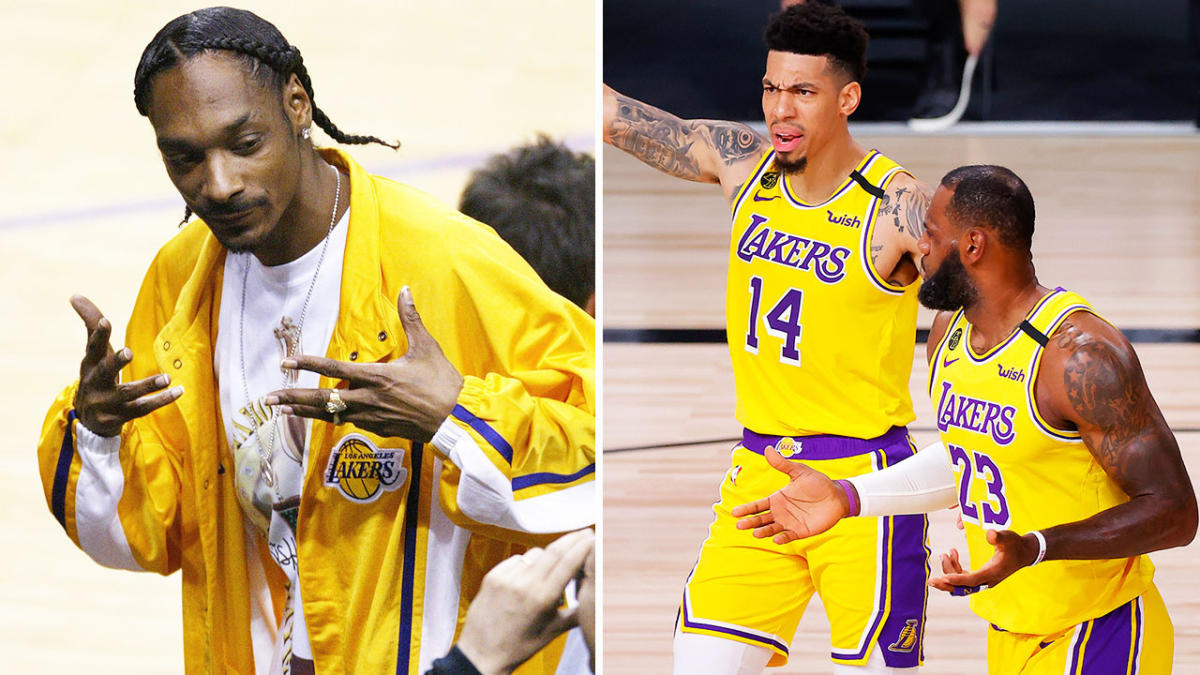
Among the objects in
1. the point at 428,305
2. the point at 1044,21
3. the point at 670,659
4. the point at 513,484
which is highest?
the point at 1044,21

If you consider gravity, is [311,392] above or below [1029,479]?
above

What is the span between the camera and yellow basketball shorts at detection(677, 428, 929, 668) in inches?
131

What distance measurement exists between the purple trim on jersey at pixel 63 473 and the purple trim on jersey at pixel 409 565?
635mm

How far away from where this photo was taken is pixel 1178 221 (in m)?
10.5

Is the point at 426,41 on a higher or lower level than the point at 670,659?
higher

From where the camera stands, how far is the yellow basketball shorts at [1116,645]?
294cm

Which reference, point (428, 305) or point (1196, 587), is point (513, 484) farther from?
point (1196, 587)

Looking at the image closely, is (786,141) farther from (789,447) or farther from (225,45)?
(225,45)

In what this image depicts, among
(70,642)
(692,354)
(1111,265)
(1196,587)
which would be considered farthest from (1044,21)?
(70,642)

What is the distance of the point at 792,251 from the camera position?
342 cm

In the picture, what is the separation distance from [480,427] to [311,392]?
31cm

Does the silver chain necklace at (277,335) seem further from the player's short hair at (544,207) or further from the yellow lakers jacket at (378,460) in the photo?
the player's short hair at (544,207)

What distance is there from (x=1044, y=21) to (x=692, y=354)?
751 cm

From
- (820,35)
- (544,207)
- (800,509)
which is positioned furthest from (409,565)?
(820,35)
